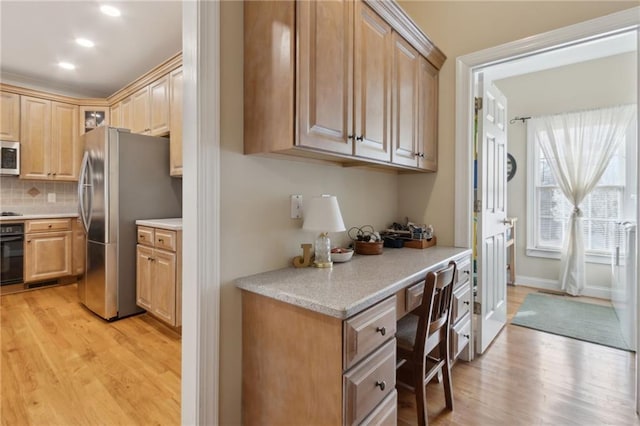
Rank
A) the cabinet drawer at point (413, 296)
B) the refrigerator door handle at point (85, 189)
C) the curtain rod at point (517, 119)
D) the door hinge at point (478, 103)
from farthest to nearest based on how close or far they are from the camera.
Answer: the curtain rod at point (517, 119) < the refrigerator door handle at point (85, 189) < the door hinge at point (478, 103) < the cabinet drawer at point (413, 296)

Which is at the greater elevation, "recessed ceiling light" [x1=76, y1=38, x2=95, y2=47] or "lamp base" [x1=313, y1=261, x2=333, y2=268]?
"recessed ceiling light" [x1=76, y1=38, x2=95, y2=47]

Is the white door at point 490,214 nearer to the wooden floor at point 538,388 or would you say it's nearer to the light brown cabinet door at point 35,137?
the wooden floor at point 538,388

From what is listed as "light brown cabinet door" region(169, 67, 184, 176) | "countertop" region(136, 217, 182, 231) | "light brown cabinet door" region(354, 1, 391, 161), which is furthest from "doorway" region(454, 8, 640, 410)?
"light brown cabinet door" region(169, 67, 184, 176)

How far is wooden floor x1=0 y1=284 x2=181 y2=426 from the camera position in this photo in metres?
1.68

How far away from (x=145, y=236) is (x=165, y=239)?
1.40ft

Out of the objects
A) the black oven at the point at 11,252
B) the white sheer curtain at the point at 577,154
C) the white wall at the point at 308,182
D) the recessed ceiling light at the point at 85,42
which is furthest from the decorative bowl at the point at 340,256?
the black oven at the point at 11,252

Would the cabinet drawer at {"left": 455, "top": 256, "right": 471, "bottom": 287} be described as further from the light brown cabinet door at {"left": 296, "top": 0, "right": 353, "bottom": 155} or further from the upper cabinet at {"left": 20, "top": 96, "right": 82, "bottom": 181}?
the upper cabinet at {"left": 20, "top": 96, "right": 82, "bottom": 181}

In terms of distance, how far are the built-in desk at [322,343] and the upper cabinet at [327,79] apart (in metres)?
0.57

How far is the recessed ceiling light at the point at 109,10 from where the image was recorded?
8.19 ft

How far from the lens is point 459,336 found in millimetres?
1963

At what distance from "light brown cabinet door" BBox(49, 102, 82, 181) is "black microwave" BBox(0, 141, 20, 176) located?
1.07 ft

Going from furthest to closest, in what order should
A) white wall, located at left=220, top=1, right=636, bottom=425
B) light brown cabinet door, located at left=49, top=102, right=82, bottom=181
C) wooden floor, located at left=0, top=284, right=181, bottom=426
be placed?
light brown cabinet door, located at left=49, top=102, right=82, bottom=181 → wooden floor, located at left=0, top=284, right=181, bottom=426 → white wall, located at left=220, top=1, right=636, bottom=425

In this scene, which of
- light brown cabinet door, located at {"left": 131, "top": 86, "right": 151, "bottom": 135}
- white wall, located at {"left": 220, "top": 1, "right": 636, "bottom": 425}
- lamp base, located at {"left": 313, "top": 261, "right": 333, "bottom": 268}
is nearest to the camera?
white wall, located at {"left": 220, "top": 1, "right": 636, "bottom": 425}

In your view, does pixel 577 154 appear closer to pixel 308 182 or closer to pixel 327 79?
pixel 308 182
